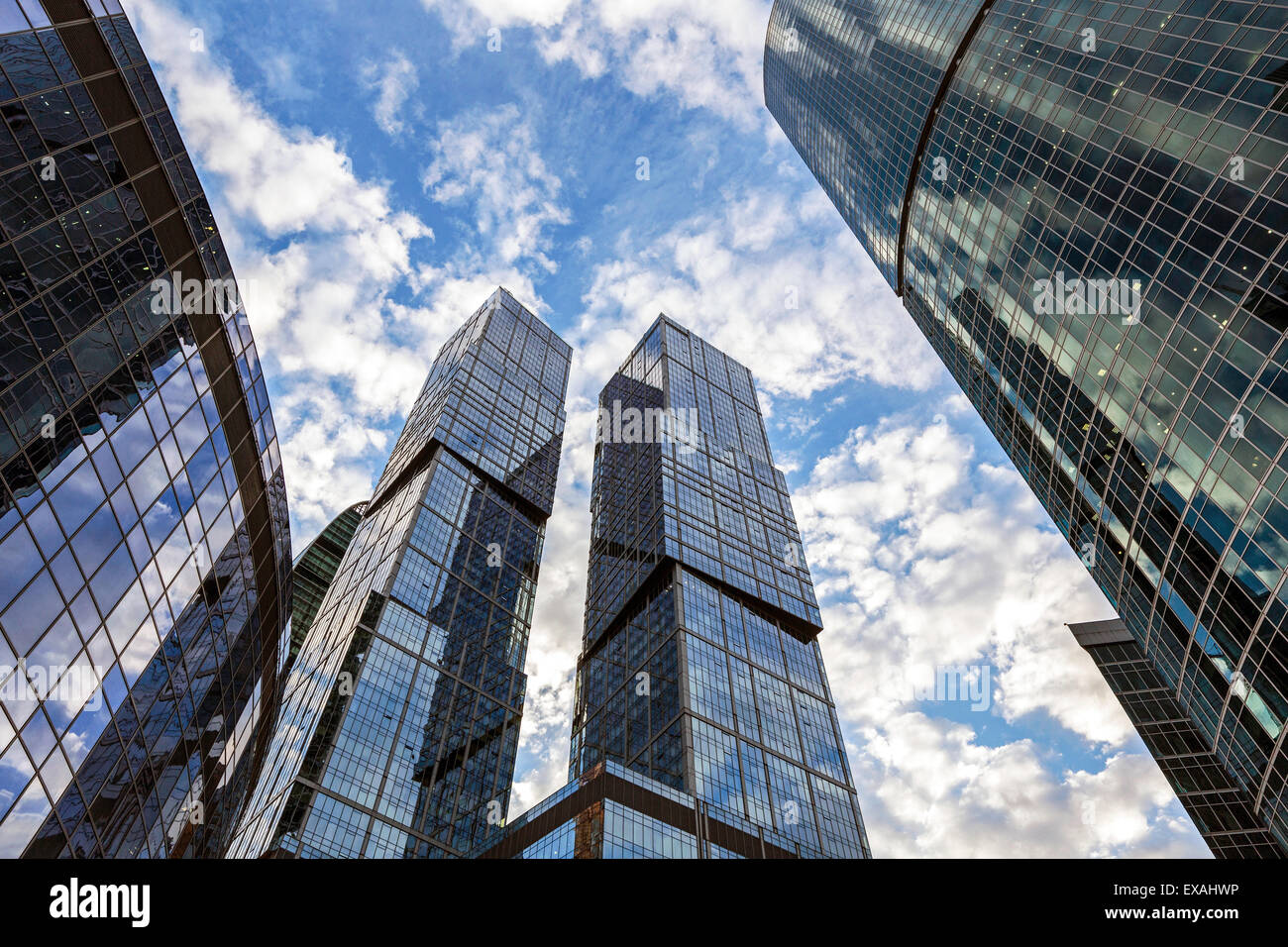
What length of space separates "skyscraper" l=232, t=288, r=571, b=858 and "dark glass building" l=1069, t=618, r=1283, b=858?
8182 centimetres

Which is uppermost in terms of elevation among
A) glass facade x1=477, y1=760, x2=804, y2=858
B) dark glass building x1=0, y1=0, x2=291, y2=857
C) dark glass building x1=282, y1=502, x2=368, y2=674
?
dark glass building x1=282, y1=502, x2=368, y2=674

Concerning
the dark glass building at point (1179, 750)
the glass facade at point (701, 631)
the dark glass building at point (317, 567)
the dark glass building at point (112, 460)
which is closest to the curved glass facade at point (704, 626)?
the glass facade at point (701, 631)

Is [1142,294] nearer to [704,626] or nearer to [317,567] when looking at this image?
[704,626]

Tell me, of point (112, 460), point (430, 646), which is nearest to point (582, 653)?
point (430, 646)

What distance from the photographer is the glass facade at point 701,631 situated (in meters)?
92.1

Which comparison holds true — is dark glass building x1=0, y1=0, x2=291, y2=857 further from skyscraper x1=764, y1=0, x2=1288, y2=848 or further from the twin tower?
skyscraper x1=764, y1=0, x2=1288, y2=848

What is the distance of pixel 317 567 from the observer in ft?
536

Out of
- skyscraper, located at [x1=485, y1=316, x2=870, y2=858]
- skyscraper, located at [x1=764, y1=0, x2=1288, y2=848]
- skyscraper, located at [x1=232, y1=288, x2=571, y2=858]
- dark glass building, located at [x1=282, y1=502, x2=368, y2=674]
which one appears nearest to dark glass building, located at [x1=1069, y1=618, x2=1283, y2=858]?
skyscraper, located at [x1=764, y1=0, x2=1288, y2=848]

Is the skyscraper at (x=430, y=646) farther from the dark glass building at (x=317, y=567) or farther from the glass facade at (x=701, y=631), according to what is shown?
the dark glass building at (x=317, y=567)

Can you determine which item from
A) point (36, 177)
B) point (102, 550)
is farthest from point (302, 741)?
point (36, 177)

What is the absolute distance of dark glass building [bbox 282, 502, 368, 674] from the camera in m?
154

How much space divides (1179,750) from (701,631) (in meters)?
59.8

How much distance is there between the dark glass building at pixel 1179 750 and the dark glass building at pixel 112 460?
81.3 m
